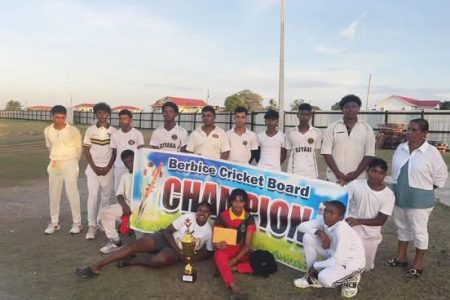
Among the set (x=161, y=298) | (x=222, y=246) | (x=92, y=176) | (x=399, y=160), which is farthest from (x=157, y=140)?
(x=399, y=160)

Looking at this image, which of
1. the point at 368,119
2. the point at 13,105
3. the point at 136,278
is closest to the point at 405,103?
the point at 368,119

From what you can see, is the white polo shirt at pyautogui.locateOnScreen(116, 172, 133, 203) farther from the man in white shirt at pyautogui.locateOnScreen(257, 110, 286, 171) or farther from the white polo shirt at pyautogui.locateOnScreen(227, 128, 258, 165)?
the man in white shirt at pyautogui.locateOnScreen(257, 110, 286, 171)

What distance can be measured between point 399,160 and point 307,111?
1305 mm

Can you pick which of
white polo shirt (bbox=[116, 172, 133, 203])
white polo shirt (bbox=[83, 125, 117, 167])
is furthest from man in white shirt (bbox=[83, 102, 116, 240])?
white polo shirt (bbox=[116, 172, 133, 203])

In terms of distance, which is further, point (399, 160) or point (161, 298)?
point (399, 160)

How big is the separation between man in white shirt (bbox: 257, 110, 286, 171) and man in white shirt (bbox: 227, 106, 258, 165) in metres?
0.14

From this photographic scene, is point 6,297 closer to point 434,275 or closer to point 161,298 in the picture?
point 161,298

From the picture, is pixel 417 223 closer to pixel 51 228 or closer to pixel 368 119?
pixel 51 228

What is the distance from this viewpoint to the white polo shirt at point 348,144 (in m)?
4.99

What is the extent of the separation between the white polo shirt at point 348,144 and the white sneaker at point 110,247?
2.96 meters

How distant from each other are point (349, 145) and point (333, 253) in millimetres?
1477

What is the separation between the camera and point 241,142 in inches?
225

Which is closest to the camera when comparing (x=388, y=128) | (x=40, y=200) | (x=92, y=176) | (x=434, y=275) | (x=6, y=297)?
(x=6, y=297)

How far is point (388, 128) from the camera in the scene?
21.4 meters
